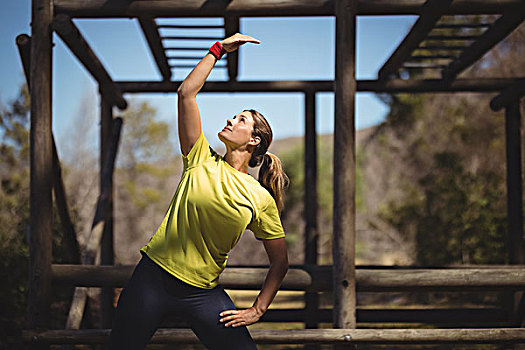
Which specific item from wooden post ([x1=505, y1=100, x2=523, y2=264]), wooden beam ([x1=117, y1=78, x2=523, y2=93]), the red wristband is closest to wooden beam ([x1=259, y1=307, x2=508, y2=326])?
wooden post ([x1=505, y1=100, x2=523, y2=264])

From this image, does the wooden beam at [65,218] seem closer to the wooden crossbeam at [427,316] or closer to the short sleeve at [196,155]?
the wooden crossbeam at [427,316]

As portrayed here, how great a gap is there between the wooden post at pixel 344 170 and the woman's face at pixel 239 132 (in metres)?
1.76

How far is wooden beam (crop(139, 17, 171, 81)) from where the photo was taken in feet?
19.1

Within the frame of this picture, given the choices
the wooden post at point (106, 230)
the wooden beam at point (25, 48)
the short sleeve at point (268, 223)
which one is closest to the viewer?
the short sleeve at point (268, 223)

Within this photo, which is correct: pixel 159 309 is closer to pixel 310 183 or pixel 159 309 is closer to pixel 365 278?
pixel 365 278

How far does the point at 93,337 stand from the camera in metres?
4.56

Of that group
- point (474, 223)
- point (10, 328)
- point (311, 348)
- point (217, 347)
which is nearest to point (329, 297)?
point (474, 223)

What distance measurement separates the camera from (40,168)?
187 inches

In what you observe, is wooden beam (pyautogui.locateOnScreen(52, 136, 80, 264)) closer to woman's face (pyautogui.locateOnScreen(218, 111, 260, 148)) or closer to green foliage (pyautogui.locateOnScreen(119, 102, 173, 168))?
woman's face (pyautogui.locateOnScreen(218, 111, 260, 148))

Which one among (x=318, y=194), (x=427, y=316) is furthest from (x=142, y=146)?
(x=427, y=316)

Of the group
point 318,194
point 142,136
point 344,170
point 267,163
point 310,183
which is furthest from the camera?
point 142,136

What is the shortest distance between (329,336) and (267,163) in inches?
77.6

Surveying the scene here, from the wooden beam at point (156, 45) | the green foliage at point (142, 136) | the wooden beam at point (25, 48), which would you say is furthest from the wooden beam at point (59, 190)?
the green foliage at point (142, 136)

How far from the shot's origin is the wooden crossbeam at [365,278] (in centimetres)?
471
